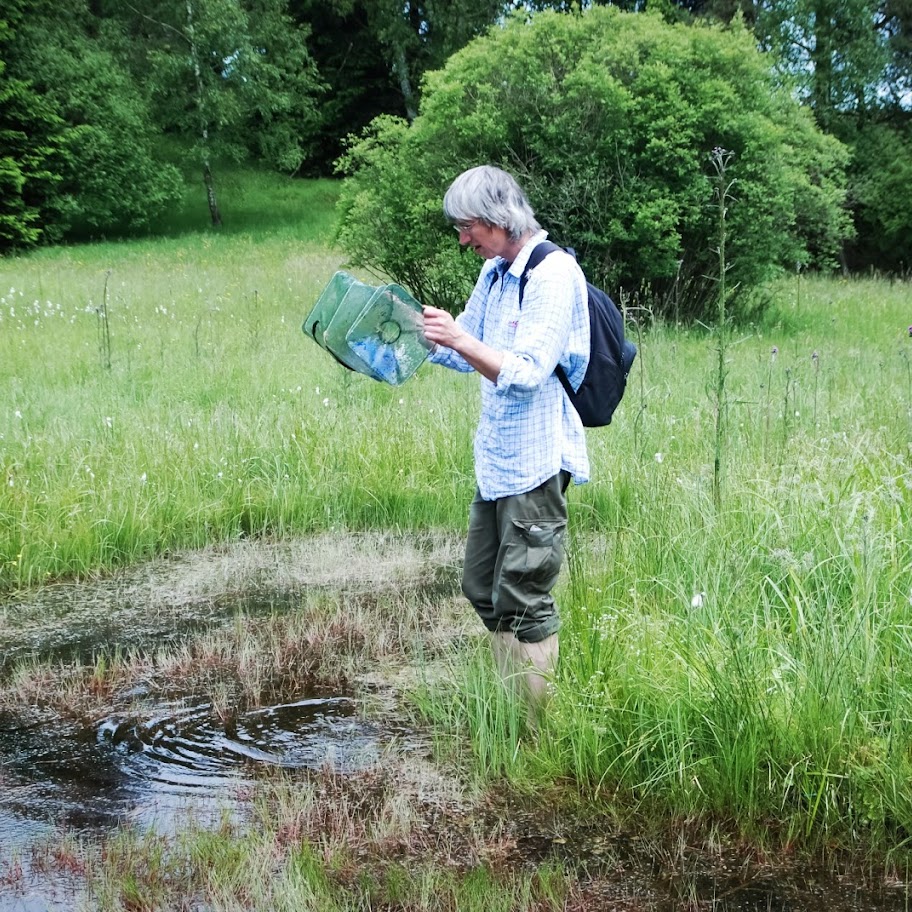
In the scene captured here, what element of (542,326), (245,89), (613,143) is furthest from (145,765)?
(245,89)

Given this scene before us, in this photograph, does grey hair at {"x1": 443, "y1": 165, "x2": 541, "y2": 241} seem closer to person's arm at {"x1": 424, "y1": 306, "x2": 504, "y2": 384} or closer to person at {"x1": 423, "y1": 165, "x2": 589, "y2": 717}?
person at {"x1": 423, "y1": 165, "x2": 589, "y2": 717}

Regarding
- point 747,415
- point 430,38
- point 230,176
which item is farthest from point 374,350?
point 430,38

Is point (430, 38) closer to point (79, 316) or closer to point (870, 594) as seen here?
point (79, 316)

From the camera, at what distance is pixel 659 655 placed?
3.34m

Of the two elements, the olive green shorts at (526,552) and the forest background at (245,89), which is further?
the forest background at (245,89)

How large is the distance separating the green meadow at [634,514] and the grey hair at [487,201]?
104 cm

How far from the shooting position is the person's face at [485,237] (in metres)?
3.17

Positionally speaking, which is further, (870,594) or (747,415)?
(747,415)

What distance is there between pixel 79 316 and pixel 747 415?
856 cm

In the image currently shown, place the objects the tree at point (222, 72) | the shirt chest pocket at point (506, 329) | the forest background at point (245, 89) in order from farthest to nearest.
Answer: the tree at point (222, 72)
the forest background at point (245, 89)
the shirt chest pocket at point (506, 329)

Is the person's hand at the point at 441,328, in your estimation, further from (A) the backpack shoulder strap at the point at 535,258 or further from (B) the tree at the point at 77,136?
(B) the tree at the point at 77,136

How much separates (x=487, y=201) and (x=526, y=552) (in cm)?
108

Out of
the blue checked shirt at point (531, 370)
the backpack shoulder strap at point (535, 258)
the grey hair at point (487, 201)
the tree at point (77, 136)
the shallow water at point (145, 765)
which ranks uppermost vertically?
the tree at point (77, 136)

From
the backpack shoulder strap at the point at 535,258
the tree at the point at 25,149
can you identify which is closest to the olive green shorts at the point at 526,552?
the backpack shoulder strap at the point at 535,258
